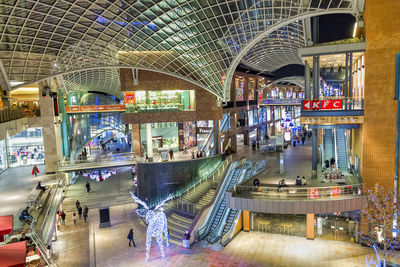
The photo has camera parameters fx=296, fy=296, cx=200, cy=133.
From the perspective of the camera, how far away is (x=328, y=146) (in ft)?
108

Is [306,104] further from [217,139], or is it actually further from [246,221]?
[217,139]

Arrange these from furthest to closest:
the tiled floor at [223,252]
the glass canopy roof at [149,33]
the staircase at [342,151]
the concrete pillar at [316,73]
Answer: the staircase at [342,151] → the glass canopy roof at [149,33] → the concrete pillar at [316,73] → the tiled floor at [223,252]

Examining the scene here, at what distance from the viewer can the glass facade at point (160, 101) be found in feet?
136

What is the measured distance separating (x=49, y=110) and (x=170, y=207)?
70.4 feet

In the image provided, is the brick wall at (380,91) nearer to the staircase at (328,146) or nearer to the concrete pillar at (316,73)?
the concrete pillar at (316,73)

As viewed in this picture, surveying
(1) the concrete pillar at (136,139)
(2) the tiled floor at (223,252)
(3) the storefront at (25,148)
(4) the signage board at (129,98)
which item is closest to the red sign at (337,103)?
(2) the tiled floor at (223,252)

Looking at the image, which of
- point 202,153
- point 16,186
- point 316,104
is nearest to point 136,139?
point 202,153

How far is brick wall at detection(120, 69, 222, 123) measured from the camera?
136 ft

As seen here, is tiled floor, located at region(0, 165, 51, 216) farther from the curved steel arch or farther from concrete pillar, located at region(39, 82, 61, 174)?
the curved steel arch

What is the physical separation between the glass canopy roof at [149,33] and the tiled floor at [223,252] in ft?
63.2

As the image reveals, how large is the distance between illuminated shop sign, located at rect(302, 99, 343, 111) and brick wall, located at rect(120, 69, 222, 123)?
2088 centimetres

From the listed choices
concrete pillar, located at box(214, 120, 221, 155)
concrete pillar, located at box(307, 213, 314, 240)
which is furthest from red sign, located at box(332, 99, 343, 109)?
concrete pillar, located at box(214, 120, 221, 155)

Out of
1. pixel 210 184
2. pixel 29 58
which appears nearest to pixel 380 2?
pixel 210 184

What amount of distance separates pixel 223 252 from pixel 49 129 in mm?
29592
